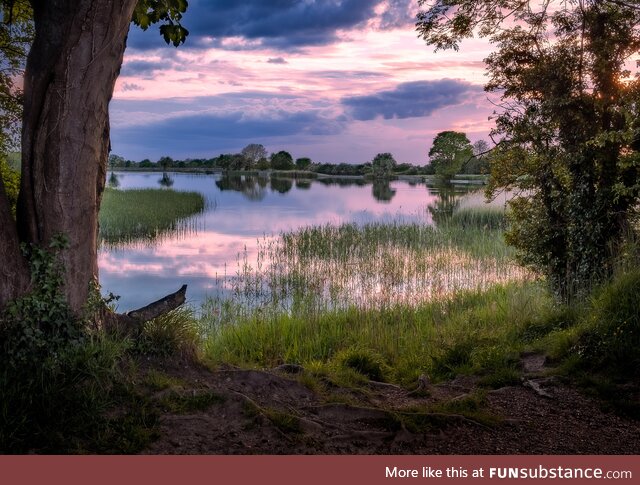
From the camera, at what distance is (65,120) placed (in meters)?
6.00

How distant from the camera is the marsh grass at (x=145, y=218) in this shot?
26562 mm

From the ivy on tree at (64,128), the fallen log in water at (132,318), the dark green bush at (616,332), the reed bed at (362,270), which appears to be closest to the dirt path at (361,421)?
the fallen log in water at (132,318)

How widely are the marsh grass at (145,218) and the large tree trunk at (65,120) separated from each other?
64.5 feet

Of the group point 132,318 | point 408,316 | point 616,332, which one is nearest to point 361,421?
point 132,318

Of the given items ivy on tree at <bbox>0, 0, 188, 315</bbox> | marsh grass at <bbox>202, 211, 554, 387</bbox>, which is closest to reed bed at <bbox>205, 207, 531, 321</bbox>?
marsh grass at <bbox>202, 211, 554, 387</bbox>

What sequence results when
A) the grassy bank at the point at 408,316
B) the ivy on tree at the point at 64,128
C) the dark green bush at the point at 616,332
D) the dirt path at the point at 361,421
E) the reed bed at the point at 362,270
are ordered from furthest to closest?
the reed bed at the point at 362,270
the grassy bank at the point at 408,316
the dark green bush at the point at 616,332
the ivy on tree at the point at 64,128
the dirt path at the point at 361,421

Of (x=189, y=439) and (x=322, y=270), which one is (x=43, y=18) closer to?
(x=189, y=439)

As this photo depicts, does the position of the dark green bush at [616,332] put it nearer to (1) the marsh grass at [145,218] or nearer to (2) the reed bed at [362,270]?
(2) the reed bed at [362,270]

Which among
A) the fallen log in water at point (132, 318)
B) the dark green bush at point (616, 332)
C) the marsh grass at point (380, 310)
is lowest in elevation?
the marsh grass at point (380, 310)

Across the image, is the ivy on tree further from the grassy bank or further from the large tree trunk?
the grassy bank

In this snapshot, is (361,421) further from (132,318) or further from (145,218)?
(145,218)

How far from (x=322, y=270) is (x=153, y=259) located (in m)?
8.12

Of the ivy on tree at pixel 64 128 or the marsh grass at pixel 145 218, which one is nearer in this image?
the ivy on tree at pixel 64 128

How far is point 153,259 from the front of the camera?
2253 centimetres
